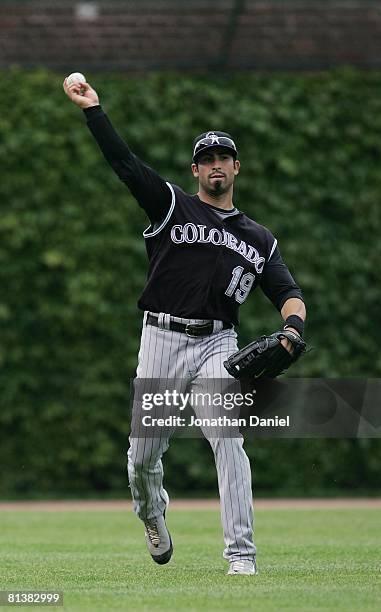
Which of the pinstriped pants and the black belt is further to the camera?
the black belt

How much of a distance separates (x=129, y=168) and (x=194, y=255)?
23.0 inches

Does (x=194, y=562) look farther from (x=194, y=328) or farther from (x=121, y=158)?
(x=121, y=158)

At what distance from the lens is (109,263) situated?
13016 mm

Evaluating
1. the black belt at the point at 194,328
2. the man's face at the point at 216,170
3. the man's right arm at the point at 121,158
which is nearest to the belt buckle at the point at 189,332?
the black belt at the point at 194,328

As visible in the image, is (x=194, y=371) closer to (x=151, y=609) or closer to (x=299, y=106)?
(x=151, y=609)

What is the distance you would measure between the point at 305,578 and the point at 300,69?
27.6 ft

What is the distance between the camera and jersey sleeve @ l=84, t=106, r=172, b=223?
240 inches

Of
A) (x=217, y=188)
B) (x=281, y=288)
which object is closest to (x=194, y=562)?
(x=281, y=288)

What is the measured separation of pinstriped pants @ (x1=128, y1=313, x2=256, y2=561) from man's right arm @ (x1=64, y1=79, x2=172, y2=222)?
2.00ft

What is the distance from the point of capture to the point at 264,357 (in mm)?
6238

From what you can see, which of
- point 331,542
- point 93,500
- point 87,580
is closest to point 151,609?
point 87,580

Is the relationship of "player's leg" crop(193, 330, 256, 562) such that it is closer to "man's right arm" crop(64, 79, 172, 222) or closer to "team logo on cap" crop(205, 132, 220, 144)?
"man's right arm" crop(64, 79, 172, 222)

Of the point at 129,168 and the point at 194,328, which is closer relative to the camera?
the point at 129,168

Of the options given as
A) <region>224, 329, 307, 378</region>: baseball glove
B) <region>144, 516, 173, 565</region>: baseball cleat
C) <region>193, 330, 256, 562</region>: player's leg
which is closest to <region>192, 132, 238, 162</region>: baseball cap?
<region>224, 329, 307, 378</region>: baseball glove
